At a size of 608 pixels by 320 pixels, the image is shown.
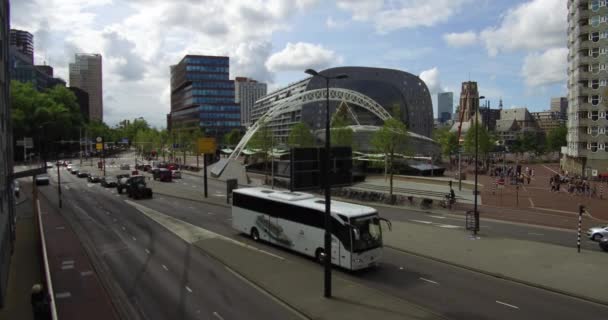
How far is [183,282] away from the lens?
19.8 m

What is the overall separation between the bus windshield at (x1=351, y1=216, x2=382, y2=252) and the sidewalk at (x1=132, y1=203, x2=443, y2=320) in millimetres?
1856

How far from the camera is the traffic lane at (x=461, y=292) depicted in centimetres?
1606

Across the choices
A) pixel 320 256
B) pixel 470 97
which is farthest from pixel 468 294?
pixel 470 97

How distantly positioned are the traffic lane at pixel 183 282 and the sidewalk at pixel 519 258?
1110 centimetres

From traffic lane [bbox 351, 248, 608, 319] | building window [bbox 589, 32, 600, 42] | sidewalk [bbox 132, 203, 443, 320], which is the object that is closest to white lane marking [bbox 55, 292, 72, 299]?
sidewalk [bbox 132, 203, 443, 320]

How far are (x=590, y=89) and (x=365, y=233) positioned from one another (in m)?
74.4

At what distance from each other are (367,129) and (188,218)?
190ft

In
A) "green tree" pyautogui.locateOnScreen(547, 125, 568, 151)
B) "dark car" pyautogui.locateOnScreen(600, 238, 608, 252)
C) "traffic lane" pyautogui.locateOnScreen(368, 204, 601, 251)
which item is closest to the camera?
"dark car" pyautogui.locateOnScreen(600, 238, 608, 252)

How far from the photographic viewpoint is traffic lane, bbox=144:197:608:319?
16062 mm

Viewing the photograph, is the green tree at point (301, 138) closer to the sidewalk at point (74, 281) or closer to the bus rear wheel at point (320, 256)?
the sidewalk at point (74, 281)

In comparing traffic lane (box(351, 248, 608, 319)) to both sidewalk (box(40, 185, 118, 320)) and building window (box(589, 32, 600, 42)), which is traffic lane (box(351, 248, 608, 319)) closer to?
sidewalk (box(40, 185, 118, 320))

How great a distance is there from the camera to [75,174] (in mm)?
91312

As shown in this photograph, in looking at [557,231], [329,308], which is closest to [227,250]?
[329,308]

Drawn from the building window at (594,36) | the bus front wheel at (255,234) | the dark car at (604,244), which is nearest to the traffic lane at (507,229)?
the dark car at (604,244)
